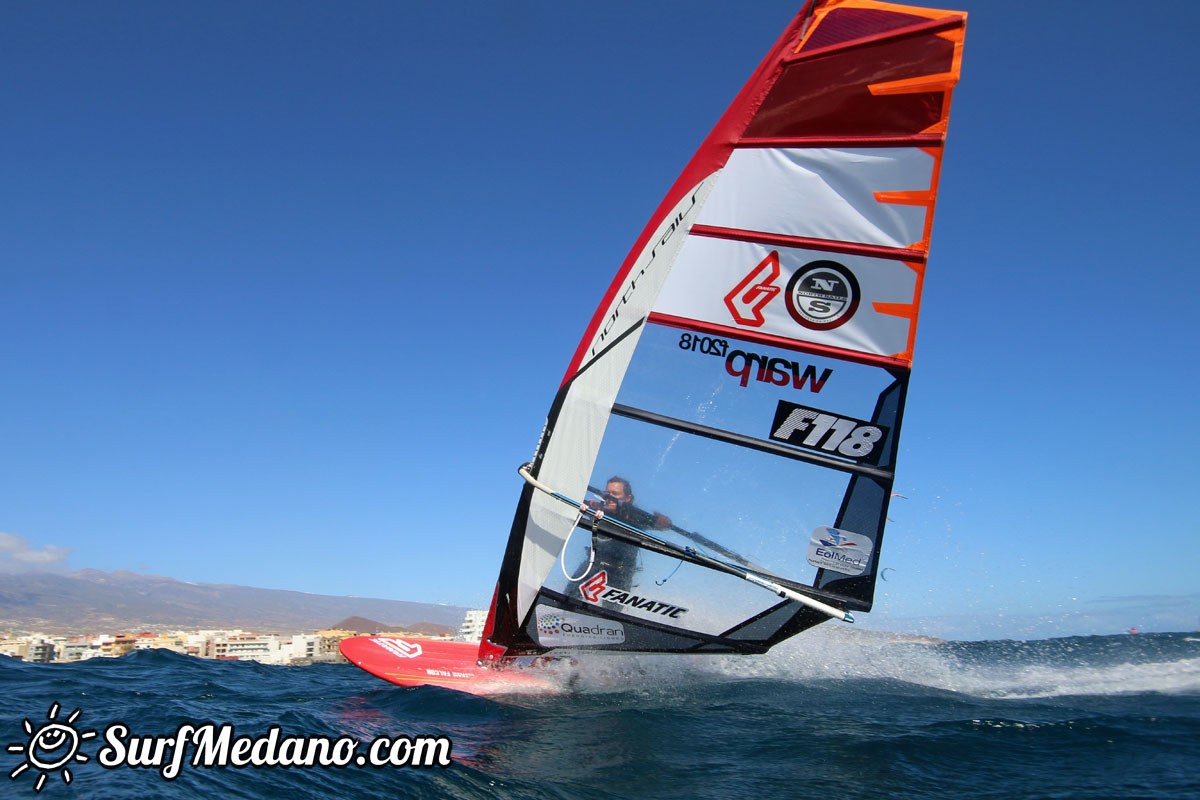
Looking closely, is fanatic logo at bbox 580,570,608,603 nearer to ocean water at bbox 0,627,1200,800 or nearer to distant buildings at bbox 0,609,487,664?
ocean water at bbox 0,627,1200,800

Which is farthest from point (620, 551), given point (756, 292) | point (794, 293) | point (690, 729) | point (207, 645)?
point (207, 645)

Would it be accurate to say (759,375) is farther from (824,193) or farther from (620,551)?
(620,551)

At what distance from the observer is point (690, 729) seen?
460cm

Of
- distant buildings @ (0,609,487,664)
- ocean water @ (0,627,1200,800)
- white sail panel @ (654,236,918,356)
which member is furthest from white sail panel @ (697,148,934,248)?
distant buildings @ (0,609,487,664)

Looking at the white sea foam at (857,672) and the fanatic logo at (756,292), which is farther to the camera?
the white sea foam at (857,672)

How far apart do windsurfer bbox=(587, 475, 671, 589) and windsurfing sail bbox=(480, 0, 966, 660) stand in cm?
2

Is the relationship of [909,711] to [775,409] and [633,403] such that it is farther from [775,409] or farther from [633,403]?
[633,403]

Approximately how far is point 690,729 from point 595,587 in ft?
4.26

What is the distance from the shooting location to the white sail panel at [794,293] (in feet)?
15.9

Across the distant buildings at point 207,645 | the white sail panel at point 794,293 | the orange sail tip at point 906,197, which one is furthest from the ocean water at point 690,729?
the distant buildings at point 207,645

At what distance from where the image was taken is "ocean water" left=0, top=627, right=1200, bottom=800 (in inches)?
135

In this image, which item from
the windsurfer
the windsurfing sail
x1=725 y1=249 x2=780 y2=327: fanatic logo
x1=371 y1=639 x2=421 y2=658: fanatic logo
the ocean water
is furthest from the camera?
x1=371 y1=639 x2=421 y2=658: fanatic logo

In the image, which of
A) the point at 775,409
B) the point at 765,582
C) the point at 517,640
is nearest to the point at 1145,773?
the point at 765,582

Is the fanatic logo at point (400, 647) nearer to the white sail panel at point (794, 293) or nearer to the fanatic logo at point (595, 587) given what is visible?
the fanatic logo at point (595, 587)
